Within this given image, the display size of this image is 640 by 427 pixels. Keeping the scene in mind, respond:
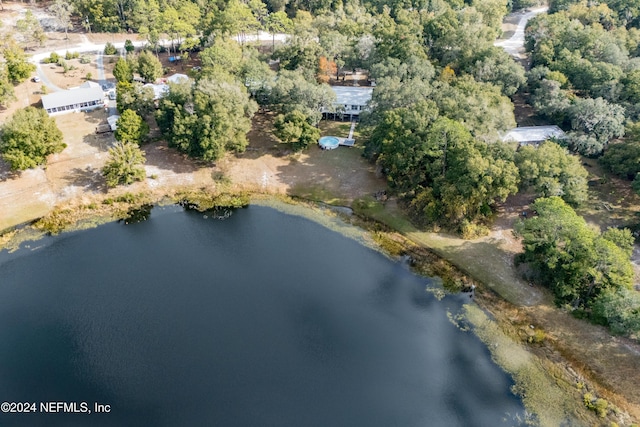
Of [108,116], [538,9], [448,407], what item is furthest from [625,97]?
[108,116]

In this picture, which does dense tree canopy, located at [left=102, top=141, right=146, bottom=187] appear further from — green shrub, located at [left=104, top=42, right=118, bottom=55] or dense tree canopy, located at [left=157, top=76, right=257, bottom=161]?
green shrub, located at [left=104, top=42, right=118, bottom=55]

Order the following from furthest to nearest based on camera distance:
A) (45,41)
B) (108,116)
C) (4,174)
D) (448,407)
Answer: (45,41) < (108,116) < (4,174) < (448,407)

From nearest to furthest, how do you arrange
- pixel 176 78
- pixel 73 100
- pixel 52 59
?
pixel 73 100
pixel 176 78
pixel 52 59

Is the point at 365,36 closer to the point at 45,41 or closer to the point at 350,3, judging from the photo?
the point at 350,3

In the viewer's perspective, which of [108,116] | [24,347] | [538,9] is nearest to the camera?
[24,347]

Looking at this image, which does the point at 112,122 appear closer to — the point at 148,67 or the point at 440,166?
the point at 148,67

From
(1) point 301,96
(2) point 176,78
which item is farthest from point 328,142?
(2) point 176,78
